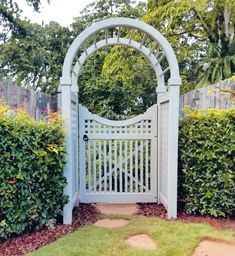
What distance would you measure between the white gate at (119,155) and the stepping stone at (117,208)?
0.27ft

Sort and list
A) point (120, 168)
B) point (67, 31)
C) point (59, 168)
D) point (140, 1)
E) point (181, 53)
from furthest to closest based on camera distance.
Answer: point (67, 31) < point (140, 1) < point (181, 53) < point (120, 168) < point (59, 168)

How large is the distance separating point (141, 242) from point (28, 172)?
1.21m

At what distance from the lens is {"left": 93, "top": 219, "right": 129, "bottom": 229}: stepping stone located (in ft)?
10.4

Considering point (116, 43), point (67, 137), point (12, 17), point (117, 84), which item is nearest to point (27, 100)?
point (67, 137)

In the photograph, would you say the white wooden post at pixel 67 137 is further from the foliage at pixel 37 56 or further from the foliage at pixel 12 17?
the foliage at pixel 37 56

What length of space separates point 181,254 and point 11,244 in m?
1.47

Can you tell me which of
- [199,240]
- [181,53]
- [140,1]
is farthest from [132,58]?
[199,240]

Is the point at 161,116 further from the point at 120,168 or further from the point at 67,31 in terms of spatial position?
the point at 67,31

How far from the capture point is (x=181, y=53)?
8.27 m

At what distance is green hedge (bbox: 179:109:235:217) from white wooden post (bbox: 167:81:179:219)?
163 millimetres

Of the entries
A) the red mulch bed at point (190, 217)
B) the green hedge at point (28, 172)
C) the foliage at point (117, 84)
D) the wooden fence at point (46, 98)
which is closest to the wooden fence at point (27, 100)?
the wooden fence at point (46, 98)

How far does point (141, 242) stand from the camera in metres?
2.72

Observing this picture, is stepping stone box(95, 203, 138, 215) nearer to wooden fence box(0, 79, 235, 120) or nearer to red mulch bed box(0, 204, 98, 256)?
red mulch bed box(0, 204, 98, 256)

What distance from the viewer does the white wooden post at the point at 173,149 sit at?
3.28 m
